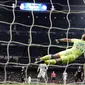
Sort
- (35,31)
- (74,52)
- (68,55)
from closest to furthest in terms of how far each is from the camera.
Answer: (68,55), (74,52), (35,31)

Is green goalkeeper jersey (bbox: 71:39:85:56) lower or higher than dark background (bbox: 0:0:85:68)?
higher

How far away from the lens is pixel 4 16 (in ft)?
39.3

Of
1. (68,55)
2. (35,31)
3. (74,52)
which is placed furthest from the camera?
(35,31)

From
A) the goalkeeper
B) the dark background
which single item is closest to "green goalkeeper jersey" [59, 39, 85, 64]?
the goalkeeper

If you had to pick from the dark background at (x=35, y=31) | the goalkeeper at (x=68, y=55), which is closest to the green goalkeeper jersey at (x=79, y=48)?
the goalkeeper at (x=68, y=55)

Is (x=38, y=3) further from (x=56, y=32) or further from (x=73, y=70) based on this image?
(x=73, y=70)

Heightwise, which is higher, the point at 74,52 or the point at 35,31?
the point at 74,52

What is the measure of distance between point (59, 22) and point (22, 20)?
1435 mm

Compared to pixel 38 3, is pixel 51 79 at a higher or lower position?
lower

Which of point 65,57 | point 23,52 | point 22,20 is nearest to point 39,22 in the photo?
point 22,20

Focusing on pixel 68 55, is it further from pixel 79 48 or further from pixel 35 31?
pixel 35 31

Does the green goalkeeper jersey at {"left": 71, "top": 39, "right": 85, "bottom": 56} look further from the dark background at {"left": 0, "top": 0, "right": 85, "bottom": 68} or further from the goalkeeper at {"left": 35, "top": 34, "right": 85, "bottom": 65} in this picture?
the dark background at {"left": 0, "top": 0, "right": 85, "bottom": 68}

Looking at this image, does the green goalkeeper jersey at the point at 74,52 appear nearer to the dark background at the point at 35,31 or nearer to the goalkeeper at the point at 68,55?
the goalkeeper at the point at 68,55

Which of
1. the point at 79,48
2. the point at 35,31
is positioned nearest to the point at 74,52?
the point at 79,48
